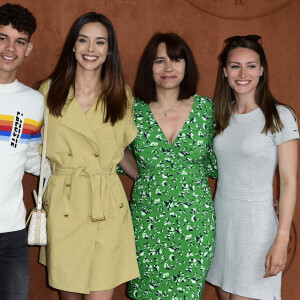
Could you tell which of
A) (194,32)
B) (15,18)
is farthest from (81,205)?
(194,32)

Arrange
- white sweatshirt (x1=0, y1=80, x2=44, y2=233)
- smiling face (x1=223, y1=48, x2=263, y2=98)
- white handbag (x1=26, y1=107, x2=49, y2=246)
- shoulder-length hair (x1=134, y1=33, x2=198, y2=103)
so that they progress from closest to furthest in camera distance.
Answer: white sweatshirt (x1=0, y1=80, x2=44, y2=233) → white handbag (x1=26, y1=107, x2=49, y2=246) → smiling face (x1=223, y1=48, x2=263, y2=98) → shoulder-length hair (x1=134, y1=33, x2=198, y2=103)

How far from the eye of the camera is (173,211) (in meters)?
2.27

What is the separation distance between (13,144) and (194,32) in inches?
57.0

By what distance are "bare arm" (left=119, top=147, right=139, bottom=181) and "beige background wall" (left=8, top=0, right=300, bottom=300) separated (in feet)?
1.06

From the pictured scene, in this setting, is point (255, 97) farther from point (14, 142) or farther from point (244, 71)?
point (14, 142)

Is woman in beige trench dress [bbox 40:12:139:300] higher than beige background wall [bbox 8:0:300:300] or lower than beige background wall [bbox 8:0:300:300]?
lower

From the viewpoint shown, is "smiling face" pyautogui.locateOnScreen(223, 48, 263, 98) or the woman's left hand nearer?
the woman's left hand

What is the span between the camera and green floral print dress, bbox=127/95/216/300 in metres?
2.27

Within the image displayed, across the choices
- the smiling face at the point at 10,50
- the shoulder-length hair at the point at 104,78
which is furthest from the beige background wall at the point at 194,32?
the smiling face at the point at 10,50

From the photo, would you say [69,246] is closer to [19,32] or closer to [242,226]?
[242,226]

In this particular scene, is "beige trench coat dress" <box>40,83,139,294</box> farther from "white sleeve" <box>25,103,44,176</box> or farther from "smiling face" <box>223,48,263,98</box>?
"smiling face" <box>223,48,263,98</box>

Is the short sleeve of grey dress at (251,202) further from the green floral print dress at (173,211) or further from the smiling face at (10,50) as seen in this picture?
the smiling face at (10,50)

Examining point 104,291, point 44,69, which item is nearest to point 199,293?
point 104,291

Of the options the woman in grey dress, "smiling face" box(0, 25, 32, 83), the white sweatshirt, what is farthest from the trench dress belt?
the woman in grey dress
